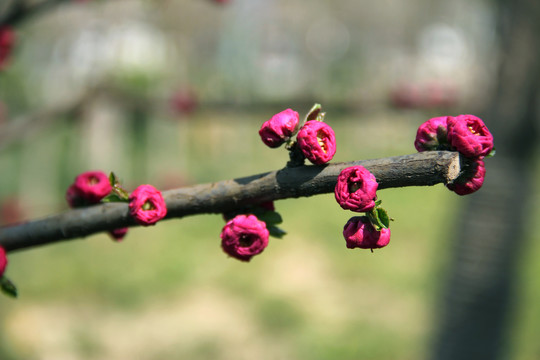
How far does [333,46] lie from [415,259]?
64.7ft

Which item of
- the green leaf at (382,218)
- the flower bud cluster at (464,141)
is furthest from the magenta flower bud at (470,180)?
the green leaf at (382,218)

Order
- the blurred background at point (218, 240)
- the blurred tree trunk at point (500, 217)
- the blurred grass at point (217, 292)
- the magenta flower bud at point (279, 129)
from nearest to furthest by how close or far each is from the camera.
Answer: the magenta flower bud at point (279, 129) < the blurred tree trunk at point (500, 217) < the blurred background at point (218, 240) < the blurred grass at point (217, 292)

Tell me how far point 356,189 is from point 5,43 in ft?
5.45

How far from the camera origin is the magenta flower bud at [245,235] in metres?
1.14

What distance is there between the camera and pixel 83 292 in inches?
222

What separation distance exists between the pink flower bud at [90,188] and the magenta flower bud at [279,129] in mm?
392

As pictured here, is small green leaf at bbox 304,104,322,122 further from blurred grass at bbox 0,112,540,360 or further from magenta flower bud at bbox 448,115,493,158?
blurred grass at bbox 0,112,540,360

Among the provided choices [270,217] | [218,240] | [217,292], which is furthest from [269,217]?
[218,240]

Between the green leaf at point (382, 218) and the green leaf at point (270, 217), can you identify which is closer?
the green leaf at point (382, 218)

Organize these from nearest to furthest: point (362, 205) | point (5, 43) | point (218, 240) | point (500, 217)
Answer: point (362, 205) < point (5, 43) < point (500, 217) < point (218, 240)

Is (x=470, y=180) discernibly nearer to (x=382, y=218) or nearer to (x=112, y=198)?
(x=382, y=218)

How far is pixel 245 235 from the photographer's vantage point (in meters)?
1.15

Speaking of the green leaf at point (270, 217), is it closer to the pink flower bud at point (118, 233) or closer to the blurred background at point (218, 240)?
the pink flower bud at point (118, 233)

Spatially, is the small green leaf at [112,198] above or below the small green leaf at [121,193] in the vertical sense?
below
